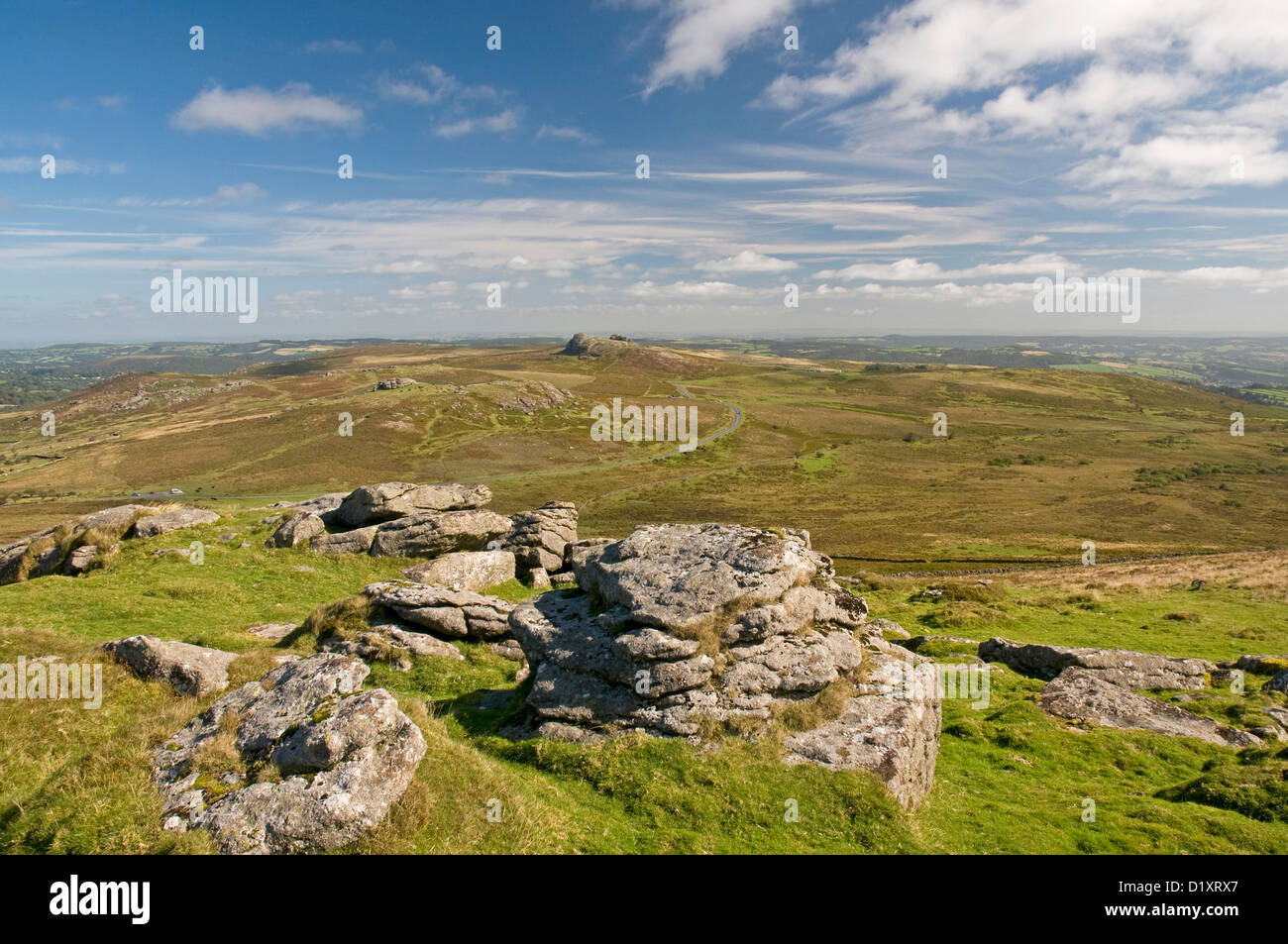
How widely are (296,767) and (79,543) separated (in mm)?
30695

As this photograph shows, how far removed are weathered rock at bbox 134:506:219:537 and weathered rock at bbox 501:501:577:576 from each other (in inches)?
715

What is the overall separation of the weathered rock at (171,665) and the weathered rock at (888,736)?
48.1 ft

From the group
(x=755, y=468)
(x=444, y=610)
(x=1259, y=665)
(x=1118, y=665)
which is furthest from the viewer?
(x=755, y=468)

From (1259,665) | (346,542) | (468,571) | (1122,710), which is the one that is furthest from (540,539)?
(1259,665)

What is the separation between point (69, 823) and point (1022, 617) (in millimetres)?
42252

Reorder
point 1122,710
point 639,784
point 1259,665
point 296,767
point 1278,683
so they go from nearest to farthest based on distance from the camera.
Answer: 1. point 296,767
2. point 639,784
3. point 1122,710
4. point 1278,683
5. point 1259,665

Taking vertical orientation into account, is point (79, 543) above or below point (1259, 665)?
above

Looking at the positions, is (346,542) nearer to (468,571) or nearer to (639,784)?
(468,571)

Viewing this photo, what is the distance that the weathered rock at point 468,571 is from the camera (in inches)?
1145

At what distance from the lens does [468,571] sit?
100ft

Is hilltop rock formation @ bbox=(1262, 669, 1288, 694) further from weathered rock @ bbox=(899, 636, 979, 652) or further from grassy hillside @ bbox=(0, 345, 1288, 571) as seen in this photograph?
grassy hillside @ bbox=(0, 345, 1288, 571)

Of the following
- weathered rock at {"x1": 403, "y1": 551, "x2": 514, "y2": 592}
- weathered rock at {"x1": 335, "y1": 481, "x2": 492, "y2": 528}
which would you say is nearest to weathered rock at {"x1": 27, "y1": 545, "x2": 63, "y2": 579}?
weathered rock at {"x1": 335, "y1": 481, "x2": 492, "y2": 528}
